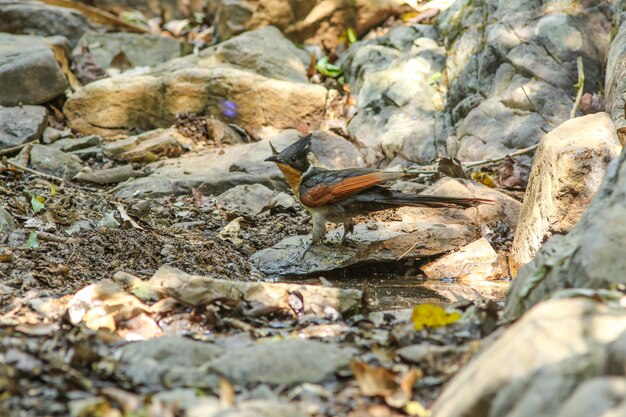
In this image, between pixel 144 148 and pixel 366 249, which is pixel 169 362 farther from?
pixel 144 148

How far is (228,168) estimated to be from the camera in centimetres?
876

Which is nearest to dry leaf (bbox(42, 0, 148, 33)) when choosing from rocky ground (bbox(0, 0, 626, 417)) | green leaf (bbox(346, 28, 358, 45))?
rocky ground (bbox(0, 0, 626, 417))

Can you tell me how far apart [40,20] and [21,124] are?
3418mm

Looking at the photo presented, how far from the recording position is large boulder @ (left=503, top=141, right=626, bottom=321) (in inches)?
128

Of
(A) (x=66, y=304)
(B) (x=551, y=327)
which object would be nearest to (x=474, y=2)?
(A) (x=66, y=304)

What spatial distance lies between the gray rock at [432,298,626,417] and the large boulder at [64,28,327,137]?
7.49m

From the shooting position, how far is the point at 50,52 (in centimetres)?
1009

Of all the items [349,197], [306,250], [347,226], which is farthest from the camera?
[347,226]

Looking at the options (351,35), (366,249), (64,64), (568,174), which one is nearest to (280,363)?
(568,174)

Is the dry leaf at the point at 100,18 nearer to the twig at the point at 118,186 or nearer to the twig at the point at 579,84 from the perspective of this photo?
the twig at the point at 118,186

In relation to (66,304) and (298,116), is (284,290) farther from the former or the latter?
(298,116)

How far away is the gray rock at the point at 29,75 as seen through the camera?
31.6ft

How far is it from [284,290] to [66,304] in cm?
116

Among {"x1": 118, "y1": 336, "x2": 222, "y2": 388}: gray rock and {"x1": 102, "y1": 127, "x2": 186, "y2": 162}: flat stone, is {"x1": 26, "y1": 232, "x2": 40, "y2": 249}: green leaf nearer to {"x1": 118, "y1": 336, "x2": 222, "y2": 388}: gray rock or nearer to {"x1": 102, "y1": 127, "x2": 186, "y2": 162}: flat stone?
{"x1": 118, "y1": 336, "x2": 222, "y2": 388}: gray rock
